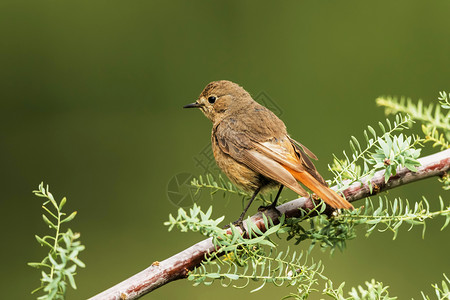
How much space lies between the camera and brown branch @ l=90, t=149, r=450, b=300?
5.31ft

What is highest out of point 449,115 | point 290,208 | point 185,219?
point 449,115

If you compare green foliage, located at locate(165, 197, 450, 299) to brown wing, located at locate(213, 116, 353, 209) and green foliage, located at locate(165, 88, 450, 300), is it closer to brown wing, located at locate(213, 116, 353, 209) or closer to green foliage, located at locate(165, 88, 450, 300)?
green foliage, located at locate(165, 88, 450, 300)

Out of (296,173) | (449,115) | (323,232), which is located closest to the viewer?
(323,232)

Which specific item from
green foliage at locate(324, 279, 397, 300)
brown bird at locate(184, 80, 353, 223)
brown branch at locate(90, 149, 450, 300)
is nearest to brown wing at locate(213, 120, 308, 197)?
brown bird at locate(184, 80, 353, 223)

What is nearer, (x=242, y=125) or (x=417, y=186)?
(x=242, y=125)

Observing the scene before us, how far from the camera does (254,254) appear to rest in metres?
1.76

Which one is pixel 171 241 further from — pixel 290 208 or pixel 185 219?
pixel 185 219

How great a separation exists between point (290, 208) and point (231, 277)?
57 cm

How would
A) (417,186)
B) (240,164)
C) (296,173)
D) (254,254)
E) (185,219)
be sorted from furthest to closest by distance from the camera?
(417,186), (240,164), (296,173), (254,254), (185,219)

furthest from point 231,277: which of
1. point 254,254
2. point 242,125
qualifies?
point 242,125

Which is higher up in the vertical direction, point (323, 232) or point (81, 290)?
point (81, 290)

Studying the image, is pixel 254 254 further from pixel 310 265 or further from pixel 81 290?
pixel 81 290

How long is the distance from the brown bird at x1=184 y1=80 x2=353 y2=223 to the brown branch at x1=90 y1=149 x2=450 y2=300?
0.11 meters

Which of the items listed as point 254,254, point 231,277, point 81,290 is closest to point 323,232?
point 254,254
